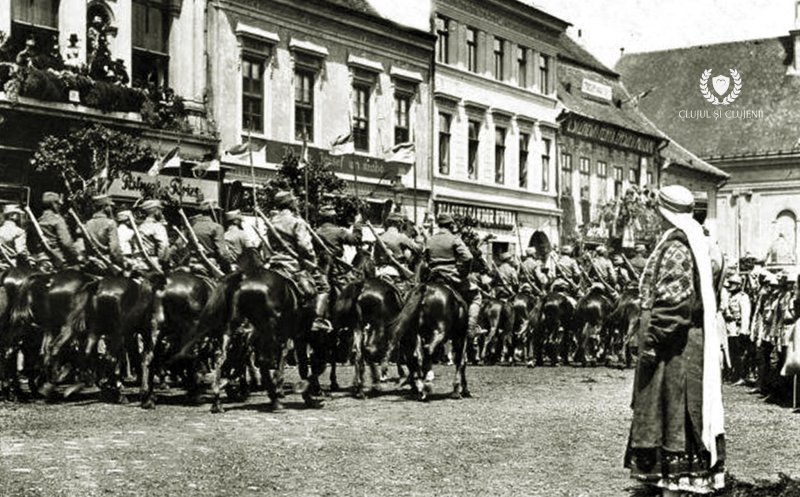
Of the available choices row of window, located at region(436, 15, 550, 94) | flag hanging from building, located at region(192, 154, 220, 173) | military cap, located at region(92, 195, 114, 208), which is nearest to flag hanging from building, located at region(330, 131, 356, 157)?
flag hanging from building, located at region(192, 154, 220, 173)

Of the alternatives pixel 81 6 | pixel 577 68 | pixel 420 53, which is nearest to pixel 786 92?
pixel 577 68

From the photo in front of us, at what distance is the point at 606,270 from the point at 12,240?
12.9m

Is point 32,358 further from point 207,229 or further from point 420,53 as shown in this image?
point 420,53

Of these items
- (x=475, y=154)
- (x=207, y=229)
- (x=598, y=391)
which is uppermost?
(x=475, y=154)

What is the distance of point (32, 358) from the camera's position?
14953 mm

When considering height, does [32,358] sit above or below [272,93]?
below

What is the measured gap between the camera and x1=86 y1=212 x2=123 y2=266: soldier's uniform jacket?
559 inches

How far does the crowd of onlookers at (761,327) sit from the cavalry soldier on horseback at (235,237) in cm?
627

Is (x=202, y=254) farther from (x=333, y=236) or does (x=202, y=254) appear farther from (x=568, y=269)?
(x=568, y=269)

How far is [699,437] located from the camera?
25.8 ft

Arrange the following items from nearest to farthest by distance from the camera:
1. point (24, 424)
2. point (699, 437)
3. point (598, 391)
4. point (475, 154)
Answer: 1. point (699, 437)
2. point (24, 424)
3. point (598, 391)
4. point (475, 154)

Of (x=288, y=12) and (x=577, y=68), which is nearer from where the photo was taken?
(x=288, y=12)

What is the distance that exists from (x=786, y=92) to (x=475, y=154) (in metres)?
29.7

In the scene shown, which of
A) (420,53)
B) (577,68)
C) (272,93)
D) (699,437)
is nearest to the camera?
(699,437)
